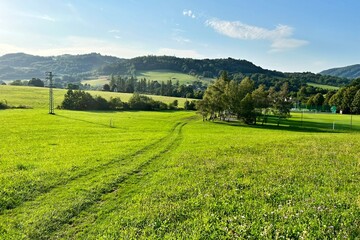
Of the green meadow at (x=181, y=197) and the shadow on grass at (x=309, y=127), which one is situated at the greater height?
the green meadow at (x=181, y=197)

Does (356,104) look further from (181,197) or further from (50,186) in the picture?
(50,186)

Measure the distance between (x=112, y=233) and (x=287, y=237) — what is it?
20.8 ft

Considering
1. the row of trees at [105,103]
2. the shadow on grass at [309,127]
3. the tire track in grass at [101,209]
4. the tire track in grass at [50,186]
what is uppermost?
the row of trees at [105,103]

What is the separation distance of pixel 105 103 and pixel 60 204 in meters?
123

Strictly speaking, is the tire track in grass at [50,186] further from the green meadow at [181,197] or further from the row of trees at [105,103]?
the row of trees at [105,103]

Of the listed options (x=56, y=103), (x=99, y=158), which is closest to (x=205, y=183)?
(x=99, y=158)

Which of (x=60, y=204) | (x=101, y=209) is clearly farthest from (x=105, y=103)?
(x=101, y=209)

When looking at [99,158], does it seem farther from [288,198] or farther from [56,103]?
[56,103]

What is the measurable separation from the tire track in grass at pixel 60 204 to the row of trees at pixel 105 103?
112m

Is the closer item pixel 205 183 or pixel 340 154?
pixel 205 183

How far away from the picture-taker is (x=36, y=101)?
127188 mm

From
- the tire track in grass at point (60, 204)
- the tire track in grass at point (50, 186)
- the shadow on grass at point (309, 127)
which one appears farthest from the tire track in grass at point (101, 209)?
the shadow on grass at point (309, 127)

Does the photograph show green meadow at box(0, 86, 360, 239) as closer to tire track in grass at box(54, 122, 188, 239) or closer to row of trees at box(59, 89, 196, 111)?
tire track in grass at box(54, 122, 188, 239)

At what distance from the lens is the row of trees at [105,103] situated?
5012 inches
